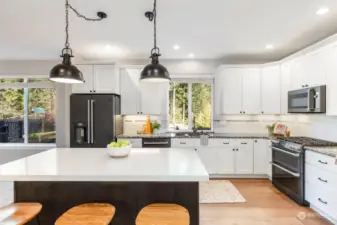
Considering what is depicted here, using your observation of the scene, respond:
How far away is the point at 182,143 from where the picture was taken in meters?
4.77

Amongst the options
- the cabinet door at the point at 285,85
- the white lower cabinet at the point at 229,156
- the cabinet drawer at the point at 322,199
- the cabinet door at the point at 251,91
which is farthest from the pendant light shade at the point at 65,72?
the cabinet door at the point at 285,85

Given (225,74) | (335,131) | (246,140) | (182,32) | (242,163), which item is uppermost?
(182,32)

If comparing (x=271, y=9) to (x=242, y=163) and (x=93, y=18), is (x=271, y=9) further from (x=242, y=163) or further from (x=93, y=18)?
(x=242, y=163)

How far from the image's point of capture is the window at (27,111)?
19.0 ft

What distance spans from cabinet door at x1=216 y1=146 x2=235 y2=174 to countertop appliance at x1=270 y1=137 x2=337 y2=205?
79 cm

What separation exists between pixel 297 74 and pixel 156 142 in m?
2.92

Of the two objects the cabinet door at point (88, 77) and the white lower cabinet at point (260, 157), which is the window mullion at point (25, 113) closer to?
the cabinet door at point (88, 77)

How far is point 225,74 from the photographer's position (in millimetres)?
5055

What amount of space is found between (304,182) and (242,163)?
1.48 metres

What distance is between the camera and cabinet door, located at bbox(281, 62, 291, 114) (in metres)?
4.45

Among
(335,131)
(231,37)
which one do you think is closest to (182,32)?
(231,37)

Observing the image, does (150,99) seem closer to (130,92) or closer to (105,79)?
(130,92)

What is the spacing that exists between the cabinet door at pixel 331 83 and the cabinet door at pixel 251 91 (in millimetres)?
1735

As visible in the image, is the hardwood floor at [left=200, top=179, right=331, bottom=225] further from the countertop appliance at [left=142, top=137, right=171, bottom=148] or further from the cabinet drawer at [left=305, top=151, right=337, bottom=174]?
the countertop appliance at [left=142, top=137, right=171, bottom=148]
